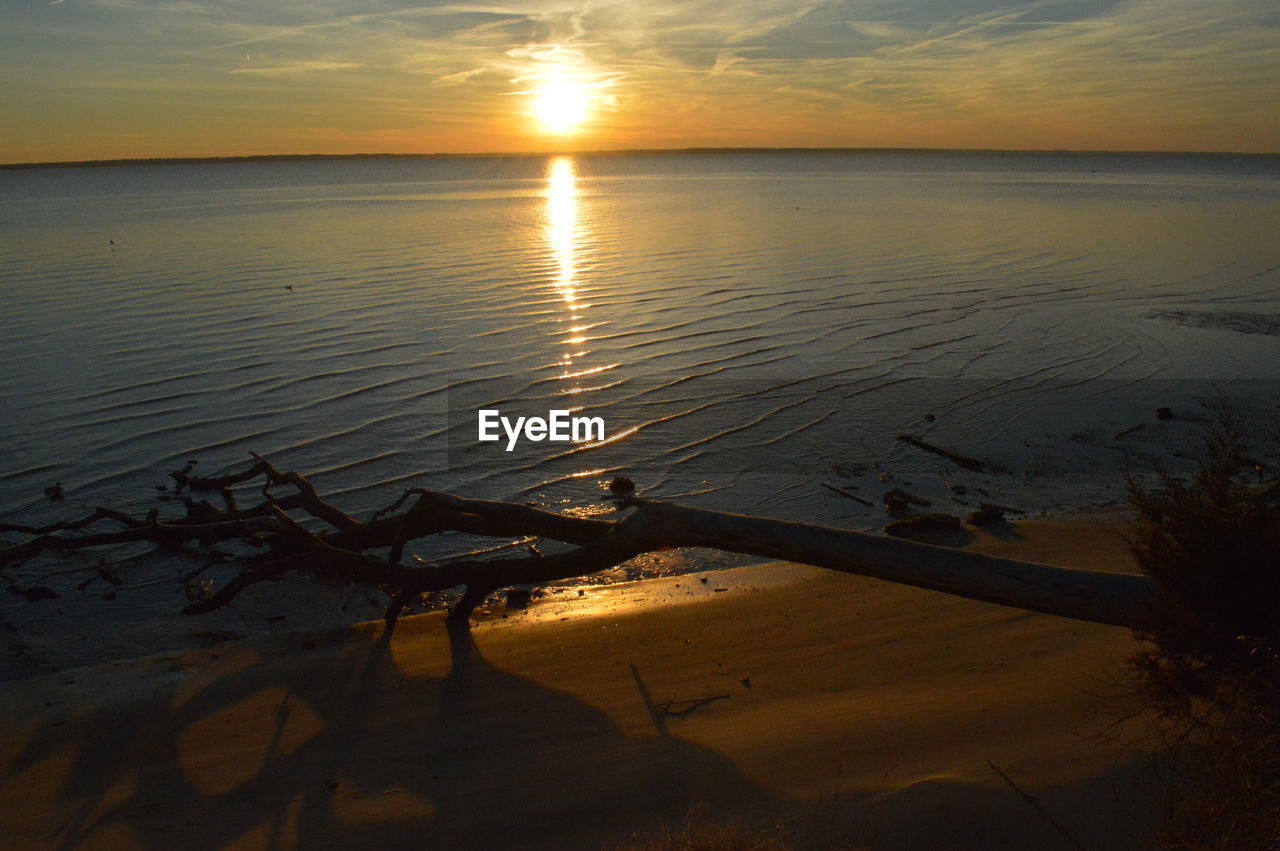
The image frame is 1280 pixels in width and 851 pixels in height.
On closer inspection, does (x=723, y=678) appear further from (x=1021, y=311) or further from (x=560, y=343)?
(x=1021, y=311)

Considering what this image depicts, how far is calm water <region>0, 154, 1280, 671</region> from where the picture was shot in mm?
9180

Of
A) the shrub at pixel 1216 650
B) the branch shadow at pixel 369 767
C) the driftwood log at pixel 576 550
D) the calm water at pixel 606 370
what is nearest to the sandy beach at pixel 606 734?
the branch shadow at pixel 369 767

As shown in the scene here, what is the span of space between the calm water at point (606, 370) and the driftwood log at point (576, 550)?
74 cm

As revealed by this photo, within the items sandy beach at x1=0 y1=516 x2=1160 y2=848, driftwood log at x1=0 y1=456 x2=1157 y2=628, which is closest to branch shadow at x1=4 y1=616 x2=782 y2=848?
sandy beach at x1=0 y1=516 x2=1160 y2=848

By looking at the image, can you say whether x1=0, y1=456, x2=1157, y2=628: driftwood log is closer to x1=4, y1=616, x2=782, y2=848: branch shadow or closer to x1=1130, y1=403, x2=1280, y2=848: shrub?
x1=1130, y1=403, x2=1280, y2=848: shrub

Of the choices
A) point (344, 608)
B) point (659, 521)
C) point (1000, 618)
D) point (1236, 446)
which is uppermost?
point (1236, 446)

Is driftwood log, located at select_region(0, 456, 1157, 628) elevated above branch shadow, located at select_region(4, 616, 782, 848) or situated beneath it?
elevated above

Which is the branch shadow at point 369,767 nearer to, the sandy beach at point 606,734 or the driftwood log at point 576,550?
the sandy beach at point 606,734

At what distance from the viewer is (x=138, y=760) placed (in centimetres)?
450

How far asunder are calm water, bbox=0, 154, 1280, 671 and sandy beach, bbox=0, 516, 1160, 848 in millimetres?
1422

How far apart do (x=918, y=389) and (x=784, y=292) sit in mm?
8187

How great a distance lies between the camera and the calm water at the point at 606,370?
9180 mm

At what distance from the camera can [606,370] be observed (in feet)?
45.5

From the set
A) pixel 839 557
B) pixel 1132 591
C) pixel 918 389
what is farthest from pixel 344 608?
pixel 918 389
